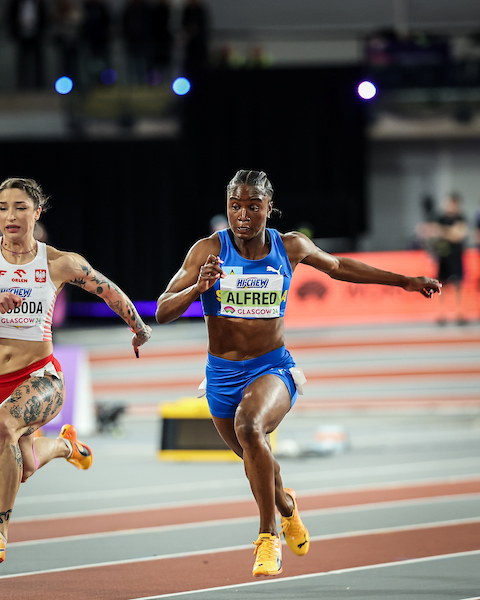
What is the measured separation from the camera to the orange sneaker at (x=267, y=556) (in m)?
3.99

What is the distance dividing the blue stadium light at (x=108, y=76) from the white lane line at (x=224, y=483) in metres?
9.06

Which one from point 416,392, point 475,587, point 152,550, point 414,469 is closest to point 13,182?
point 152,550

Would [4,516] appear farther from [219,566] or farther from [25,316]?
[219,566]

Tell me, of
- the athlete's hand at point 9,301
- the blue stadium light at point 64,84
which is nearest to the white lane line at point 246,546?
the athlete's hand at point 9,301

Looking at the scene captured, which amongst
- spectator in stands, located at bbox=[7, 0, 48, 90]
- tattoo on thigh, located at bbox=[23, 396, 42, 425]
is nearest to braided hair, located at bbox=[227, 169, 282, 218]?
tattoo on thigh, located at bbox=[23, 396, 42, 425]

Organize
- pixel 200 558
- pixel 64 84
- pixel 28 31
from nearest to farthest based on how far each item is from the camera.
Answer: pixel 200 558
pixel 64 84
pixel 28 31

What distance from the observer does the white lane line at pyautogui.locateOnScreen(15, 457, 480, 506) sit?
25.2 feet

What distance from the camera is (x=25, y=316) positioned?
4410mm

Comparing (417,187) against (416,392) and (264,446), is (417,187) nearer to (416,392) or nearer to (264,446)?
(416,392)

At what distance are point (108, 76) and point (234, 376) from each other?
38.6ft

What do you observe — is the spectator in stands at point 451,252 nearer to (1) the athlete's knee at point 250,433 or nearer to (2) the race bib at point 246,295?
(2) the race bib at point 246,295

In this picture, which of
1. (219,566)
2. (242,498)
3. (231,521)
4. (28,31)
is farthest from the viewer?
(28,31)

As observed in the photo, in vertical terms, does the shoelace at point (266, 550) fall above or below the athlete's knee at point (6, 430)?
below

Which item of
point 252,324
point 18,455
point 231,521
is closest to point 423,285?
point 252,324
